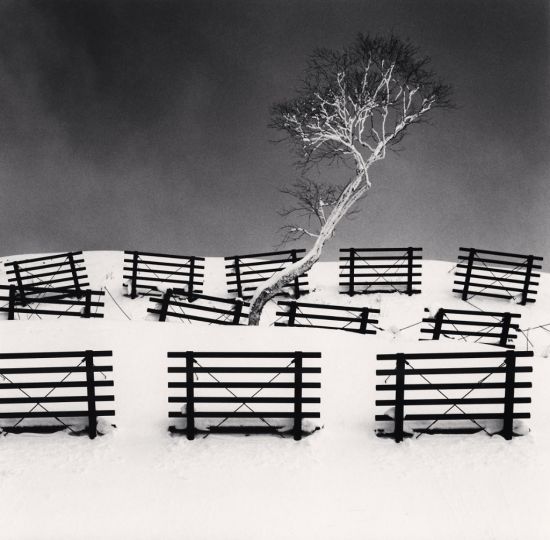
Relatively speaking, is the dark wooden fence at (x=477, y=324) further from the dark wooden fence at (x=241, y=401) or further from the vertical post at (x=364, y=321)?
the dark wooden fence at (x=241, y=401)

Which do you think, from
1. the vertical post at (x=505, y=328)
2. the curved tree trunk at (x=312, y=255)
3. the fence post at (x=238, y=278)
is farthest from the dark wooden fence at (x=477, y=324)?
the fence post at (x=238, y=278)

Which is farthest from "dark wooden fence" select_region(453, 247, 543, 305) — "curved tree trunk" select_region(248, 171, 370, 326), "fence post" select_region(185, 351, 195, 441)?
"fence post" select_region(185, 351, 195, 441)

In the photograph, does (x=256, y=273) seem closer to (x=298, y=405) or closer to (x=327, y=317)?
(x=327, y=317)

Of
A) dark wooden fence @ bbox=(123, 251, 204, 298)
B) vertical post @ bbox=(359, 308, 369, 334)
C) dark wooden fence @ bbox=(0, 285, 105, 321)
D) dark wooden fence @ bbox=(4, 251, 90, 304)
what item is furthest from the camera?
dark wooden fence @ bbox=(4, 251, 90, 304)

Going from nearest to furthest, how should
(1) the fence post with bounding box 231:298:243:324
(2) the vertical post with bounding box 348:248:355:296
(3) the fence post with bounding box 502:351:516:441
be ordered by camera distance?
(3) the fence post with bounding box 502:351:516:441
(1) the fence post with bounding box 231:298:243:324
(2) the vertical post with bounding box 348:248:355:296

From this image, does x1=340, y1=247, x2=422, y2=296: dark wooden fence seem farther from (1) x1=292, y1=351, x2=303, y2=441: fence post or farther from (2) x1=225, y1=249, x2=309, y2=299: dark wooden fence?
(1) x1=292, y1=351, x2=303, y2=441: fence post

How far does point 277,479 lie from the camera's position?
32.9 ft

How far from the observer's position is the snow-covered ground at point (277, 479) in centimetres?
905

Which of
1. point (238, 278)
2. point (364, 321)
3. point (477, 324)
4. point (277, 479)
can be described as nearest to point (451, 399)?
point (277, 479)

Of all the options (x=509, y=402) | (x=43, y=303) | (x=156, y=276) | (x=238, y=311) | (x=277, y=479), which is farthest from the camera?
(x=156, y=276)

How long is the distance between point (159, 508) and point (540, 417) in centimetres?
780

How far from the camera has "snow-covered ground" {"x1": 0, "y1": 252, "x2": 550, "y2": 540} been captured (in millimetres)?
9055

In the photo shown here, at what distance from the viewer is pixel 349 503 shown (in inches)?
376

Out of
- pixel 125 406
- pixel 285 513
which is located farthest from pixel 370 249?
pixel 285 513
